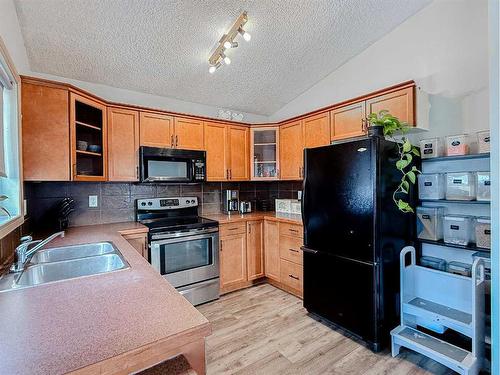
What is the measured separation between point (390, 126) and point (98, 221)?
300 cm

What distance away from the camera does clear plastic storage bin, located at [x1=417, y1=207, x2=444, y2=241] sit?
2.17 metres

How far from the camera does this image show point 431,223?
86.4 inches

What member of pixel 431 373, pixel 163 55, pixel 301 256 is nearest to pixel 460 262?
pixel 431 373

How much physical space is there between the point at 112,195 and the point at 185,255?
3.56 ft

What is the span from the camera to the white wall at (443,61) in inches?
82.7

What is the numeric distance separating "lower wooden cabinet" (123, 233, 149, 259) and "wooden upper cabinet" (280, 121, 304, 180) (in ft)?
6.17

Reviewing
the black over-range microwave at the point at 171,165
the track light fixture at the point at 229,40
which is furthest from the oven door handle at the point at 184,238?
the track light fixture at the point at 229,40

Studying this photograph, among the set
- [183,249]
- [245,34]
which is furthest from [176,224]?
[245,34]

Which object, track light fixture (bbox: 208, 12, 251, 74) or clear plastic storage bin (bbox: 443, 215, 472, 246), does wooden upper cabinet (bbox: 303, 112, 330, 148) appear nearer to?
track light fixture (bbox: 208, 12, 251, 74)

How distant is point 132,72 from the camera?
266 centimetres

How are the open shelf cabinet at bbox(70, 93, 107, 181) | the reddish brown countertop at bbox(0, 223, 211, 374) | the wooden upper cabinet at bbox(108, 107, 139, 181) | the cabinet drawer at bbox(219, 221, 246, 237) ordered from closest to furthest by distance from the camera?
1. the reddish brown countertop at bbox(0, 223, 211, 374)
2. the open shelf cabinet at bbox(70, 93, 107, 181)
3. the wooden upper cabinet at bbox(108, 107, 139, 181)
4. the cabinet drawer at bbox(219, 221, 246, 237)

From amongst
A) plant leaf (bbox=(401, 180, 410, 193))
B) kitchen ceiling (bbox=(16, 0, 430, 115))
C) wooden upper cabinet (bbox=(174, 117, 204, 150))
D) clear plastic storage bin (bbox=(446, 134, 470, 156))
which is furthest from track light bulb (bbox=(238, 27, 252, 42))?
clear plastic storage bin (bbox=(446, 134, 470, 156))

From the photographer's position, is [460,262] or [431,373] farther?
[460,262]

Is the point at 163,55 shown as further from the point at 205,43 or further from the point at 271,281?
the point at 271,281
